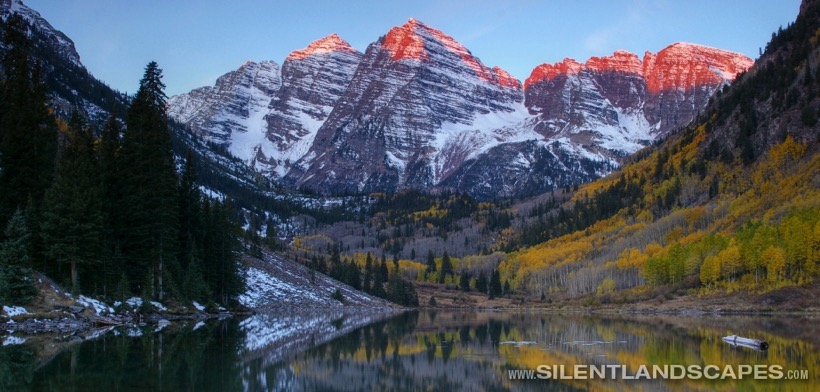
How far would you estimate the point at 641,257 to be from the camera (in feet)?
504

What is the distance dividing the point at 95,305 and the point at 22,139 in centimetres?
1817

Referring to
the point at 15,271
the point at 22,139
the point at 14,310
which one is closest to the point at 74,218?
the point at 15,271

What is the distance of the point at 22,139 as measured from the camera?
68000 mm

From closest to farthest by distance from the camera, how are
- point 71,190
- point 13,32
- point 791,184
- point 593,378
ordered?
point 593,378
point 71,190
point 13,32
point 791,184

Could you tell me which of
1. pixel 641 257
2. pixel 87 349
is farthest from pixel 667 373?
pixel 641 257

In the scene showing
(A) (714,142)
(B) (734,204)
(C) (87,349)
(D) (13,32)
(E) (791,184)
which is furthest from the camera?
(A) (714,142)

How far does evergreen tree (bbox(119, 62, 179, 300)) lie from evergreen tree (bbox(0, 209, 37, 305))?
1620cm

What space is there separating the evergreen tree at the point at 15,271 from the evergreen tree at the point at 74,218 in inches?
179

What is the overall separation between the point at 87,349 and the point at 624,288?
12539 cm

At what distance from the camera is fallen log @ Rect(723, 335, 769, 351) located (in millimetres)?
45531

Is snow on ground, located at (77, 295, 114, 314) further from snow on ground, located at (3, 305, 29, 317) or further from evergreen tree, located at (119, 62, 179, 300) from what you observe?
evergreen tree, located at (119, 62, 179, 300)

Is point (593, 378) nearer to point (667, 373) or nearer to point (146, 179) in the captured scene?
point (667, 373)

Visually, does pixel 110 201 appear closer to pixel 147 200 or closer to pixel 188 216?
pixel 147 200

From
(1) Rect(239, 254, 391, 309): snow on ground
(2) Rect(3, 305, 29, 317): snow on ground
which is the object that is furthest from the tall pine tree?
(1) Rect(239, 254, 391, 309): snow on ground
